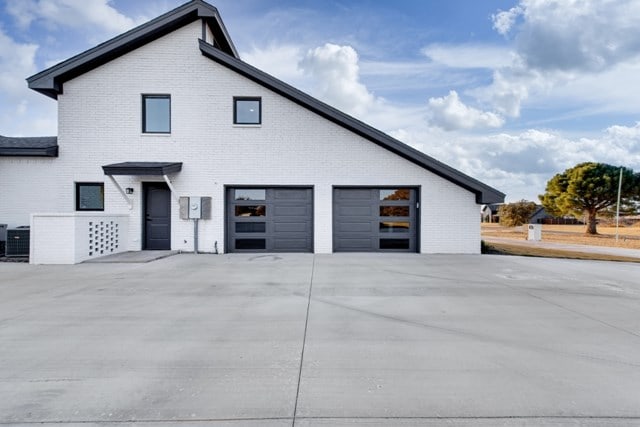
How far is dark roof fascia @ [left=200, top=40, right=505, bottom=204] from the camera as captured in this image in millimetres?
9875

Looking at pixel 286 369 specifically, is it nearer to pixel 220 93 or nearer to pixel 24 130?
pixel 220 93

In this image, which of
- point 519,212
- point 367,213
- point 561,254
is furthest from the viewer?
point 519,212

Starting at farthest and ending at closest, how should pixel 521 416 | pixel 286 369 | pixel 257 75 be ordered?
pixel 257 75 → pixel 286 369 → pixel 521 416

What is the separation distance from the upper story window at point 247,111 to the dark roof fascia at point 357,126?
0.71 m

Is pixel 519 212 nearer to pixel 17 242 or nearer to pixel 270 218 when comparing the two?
pixel 270 218

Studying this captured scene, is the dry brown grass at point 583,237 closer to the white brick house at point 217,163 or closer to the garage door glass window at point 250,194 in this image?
the white brick house at point 217,163

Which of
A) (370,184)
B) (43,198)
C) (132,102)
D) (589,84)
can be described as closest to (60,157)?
(43,198)

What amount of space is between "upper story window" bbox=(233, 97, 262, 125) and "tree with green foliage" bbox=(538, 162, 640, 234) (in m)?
29.0

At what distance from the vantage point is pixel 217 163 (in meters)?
10.2

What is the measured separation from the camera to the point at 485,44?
1470 centimetres

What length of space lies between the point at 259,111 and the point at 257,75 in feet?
3.49

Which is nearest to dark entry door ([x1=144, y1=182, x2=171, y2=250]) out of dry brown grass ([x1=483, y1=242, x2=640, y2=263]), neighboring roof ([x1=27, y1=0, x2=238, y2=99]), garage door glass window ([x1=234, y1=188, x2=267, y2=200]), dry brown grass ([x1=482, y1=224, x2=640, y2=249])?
garage door glass window ([x1=234, y1=188, x2=267, y2=200])

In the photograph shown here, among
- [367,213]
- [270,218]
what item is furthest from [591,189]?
[270,218]

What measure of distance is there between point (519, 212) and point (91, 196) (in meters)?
36.1
